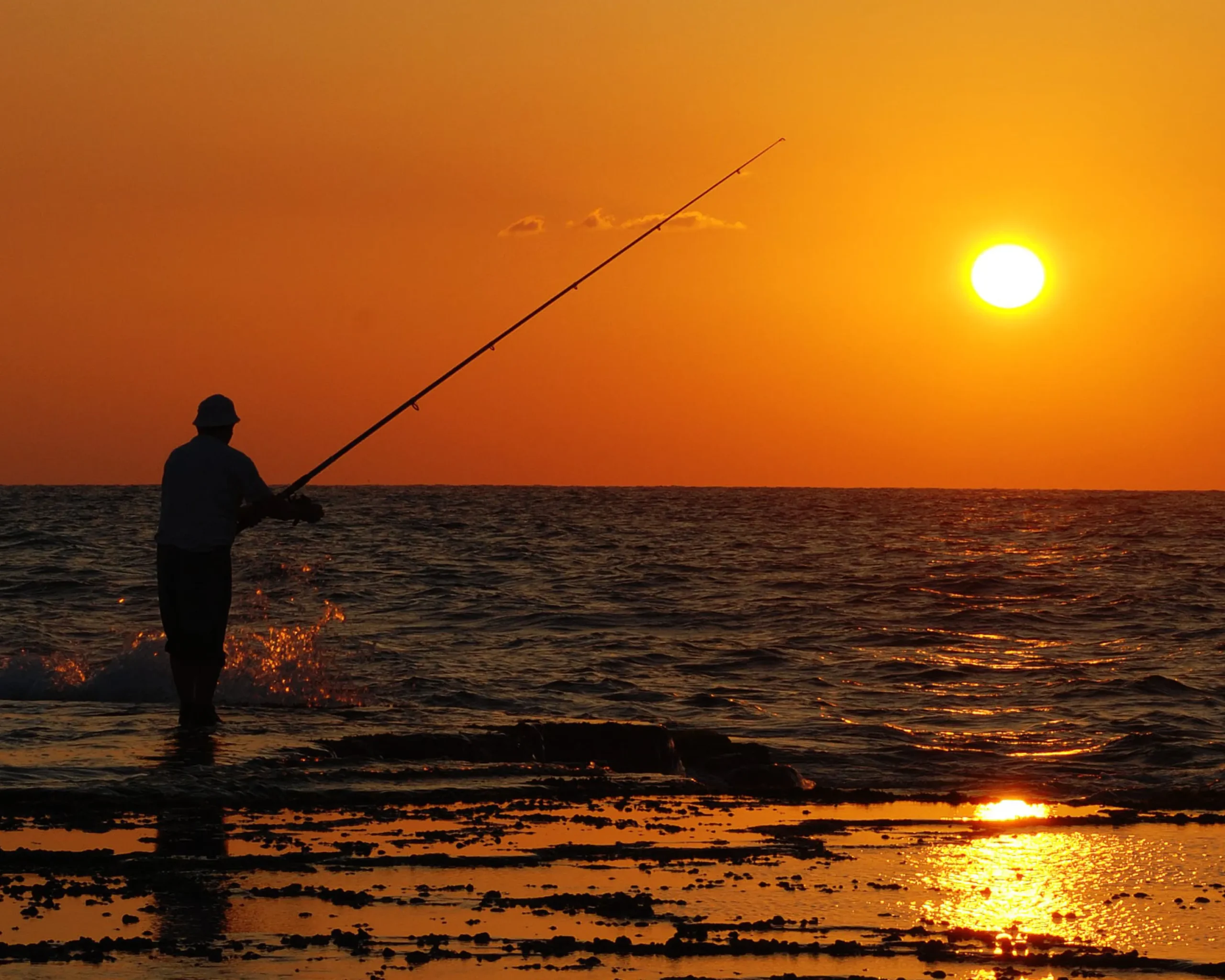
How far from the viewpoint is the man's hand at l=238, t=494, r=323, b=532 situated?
8.61m

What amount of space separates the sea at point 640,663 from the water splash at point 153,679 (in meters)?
0.03

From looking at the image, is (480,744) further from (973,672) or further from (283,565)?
(283,565)

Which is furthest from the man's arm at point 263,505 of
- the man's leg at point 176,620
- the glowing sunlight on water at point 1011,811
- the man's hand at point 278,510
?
the glowing sunlight on water at point 1011,811

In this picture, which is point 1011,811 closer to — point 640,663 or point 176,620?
point 176,620

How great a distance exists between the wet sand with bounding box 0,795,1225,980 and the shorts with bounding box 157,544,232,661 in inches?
90.2

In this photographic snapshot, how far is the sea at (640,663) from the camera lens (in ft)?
28.1

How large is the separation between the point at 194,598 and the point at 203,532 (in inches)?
14.4

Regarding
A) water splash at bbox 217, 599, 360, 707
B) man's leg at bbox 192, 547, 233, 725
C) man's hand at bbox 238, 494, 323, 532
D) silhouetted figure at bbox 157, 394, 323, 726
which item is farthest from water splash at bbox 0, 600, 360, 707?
man's hand at bbox 238, 494, 323, 532

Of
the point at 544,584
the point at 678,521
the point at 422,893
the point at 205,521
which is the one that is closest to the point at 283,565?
the point at 544,584

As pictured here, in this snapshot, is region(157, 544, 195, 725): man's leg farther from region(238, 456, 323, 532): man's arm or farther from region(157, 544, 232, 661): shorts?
region(238, 456, 323, 532): man's arm

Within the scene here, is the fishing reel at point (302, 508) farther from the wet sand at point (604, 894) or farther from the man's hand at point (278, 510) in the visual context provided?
the wet sand at point (604, 894)

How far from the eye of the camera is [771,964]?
4.49 metres

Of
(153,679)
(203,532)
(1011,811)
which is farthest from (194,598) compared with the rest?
(1011,811)

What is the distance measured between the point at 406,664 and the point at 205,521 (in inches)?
247
